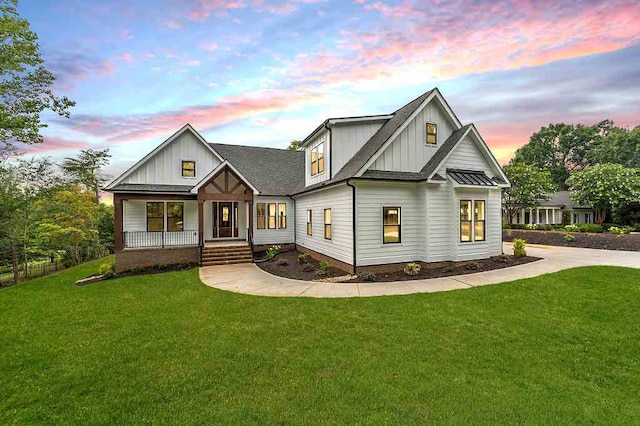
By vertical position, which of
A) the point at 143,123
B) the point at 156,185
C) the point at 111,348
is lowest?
the point at 111,348

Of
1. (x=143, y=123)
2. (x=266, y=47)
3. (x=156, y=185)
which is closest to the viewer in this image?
(x=266, y=47)

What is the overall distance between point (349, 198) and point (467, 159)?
20.3 feet

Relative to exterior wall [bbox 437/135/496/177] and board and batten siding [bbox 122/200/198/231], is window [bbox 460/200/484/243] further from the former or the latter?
board and batten siding [bbox 122/200/198/231]

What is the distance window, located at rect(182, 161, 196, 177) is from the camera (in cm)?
1619

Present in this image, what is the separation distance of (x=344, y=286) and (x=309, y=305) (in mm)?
2296

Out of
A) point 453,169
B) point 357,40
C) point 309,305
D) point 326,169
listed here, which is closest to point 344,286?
point 309,305

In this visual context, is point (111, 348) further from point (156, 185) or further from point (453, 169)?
point (453, 169)

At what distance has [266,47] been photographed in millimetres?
12977

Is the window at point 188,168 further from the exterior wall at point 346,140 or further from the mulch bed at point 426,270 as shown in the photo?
the exterior wall at point 346,140

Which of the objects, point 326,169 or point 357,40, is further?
point 326,169

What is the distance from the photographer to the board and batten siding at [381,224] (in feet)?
36.8

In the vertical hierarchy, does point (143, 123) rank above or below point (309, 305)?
above

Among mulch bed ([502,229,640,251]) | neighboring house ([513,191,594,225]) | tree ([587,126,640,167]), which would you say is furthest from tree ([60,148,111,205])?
tree ([587,126,640,167])

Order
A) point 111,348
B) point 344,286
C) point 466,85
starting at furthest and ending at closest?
point 466,85 < point 344,286 < point 111,348
